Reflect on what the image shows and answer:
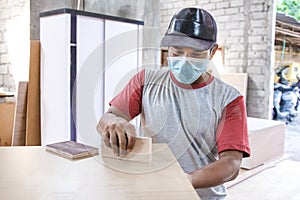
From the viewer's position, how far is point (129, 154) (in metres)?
0.80

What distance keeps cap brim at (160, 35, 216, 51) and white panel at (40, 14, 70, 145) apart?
5.13ft

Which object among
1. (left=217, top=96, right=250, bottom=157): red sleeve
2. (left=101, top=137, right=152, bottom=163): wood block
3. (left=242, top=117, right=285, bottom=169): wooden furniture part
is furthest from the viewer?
(left=242, top=117, right=285, bottom=169): wooden furniture part

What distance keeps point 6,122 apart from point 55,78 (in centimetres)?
80

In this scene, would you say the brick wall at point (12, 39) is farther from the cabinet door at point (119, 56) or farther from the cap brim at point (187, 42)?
the cap brim at point (187, 42)

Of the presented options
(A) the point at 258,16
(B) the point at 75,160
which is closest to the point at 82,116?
(B) the point at 75,160

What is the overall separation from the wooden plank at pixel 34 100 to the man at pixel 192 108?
1.80 metres

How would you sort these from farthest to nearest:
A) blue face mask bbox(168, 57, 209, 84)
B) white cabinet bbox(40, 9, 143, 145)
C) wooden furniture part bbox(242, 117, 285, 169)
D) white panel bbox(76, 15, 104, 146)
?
wooden furniture part bbox(242, 117, 285, 169)
white cabinet bbox(40, 9, 143, 145)
white panel bbox(76, 15, 104, 146)
blue face mask bbox(168, 57, 209, 84)

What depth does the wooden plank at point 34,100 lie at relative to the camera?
270 centimetres

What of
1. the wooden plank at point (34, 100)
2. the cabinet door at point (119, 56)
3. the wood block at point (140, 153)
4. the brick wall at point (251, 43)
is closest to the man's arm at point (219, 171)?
the wood block at point (140, 153)

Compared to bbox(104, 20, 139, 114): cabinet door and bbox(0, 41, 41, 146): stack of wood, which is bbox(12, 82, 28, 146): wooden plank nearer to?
bbox(0, 41, 41, 146): stack of wood

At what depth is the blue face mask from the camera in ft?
3.43

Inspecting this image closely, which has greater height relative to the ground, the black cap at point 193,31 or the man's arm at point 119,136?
the black cap at point 193,31

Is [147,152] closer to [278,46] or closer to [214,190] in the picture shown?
[214,190]

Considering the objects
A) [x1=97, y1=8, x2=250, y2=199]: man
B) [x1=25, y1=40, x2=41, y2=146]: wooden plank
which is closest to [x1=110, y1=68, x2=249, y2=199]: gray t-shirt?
[x1=97, y1=8, x2=250, y2=199]: man
